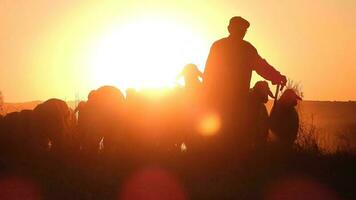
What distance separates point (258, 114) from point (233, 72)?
175 cm

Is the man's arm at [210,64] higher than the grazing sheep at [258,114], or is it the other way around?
the man's arm at [210,64]

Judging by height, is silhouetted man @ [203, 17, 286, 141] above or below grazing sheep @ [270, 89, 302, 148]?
above

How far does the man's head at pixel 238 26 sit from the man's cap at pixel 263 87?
2292 millimetres

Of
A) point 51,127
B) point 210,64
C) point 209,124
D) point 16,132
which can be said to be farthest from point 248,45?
point 16,132

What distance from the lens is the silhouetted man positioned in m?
15.7

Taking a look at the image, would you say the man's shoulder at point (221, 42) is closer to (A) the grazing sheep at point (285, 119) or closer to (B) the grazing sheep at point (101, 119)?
(A) the grazing sheep at point (285, 119)

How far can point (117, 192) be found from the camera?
1335 cm

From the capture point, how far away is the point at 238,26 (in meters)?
15.7

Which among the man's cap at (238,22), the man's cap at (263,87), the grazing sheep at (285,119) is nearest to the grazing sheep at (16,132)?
the man's cap at (263,87)

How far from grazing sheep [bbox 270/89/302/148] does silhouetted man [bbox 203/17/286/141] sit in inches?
106

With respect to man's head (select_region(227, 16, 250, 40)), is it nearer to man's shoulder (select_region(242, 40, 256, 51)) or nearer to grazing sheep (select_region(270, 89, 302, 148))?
man's shoulder (select_region(242, 40, 256, 51))

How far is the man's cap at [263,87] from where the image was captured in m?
17.7

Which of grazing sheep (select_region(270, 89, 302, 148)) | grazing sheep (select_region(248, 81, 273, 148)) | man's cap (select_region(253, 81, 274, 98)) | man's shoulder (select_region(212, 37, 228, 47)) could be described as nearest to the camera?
man's shoulder (select_region(212, 37, 228, 47))

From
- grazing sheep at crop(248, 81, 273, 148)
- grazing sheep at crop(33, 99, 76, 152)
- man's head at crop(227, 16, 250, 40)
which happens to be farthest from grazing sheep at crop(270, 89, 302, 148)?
grazing sheep at crop(33, 99, 76, 152)
